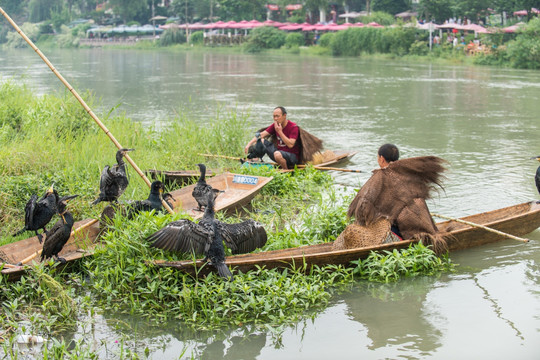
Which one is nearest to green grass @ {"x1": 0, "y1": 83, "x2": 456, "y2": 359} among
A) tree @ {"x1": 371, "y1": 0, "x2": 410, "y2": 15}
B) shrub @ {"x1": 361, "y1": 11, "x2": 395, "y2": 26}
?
shrub @ {"x1": 361, "y1": 11, "x2": 395, "y2": 26}

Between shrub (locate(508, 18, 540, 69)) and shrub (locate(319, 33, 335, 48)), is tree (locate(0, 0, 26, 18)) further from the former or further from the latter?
shrub (locate(508, 18, 540, 69))

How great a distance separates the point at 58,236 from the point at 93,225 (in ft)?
2.47

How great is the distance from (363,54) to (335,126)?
21.8 meters

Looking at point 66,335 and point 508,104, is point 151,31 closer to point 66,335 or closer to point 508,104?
point 508,104

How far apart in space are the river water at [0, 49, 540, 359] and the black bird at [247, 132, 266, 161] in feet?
3.89

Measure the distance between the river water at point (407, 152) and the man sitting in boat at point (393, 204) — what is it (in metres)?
0.37

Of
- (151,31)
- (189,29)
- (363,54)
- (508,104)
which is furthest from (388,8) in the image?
(508,104)

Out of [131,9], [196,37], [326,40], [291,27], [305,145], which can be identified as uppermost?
[131,9]

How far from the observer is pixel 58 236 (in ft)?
16.2

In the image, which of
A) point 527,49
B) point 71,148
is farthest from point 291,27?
point 71,148

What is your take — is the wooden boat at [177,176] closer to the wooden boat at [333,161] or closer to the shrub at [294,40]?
the wooden boat at [333,161]

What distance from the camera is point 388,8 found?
42.8 meters

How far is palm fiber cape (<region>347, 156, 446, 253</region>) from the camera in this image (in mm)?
5340

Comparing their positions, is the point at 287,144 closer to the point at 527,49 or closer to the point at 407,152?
the point at 407,152
